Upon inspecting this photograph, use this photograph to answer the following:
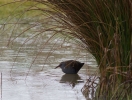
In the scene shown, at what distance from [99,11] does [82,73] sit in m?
2.39

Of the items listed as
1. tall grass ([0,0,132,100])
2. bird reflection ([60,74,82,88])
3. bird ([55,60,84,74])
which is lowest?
bird reflection ([60,74,82,88])

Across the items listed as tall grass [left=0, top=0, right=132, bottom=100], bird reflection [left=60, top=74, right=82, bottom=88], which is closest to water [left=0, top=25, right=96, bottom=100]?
bird reflection [left=60, top=74, right=82, bottom=88]

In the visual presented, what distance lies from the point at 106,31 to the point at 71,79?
1932 millimetres

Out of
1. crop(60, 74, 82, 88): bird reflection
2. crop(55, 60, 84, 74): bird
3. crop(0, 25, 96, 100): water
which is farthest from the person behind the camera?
crop(55, 60, 84, 74): bird

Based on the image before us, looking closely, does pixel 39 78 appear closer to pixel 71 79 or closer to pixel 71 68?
pixel 71 79

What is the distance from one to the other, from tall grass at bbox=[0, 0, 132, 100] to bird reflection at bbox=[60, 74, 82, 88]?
1.22m

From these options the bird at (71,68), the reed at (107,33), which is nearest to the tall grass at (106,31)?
the reed at (107,33)

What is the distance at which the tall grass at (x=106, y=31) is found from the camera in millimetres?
5844

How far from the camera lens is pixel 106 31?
5977mm

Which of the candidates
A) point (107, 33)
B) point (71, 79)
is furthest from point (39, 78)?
point (107, 33)

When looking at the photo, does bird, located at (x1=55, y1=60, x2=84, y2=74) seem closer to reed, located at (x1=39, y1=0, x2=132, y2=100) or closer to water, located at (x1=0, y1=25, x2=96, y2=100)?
water, located at (x1=0, y1=25, x2=96, y2=100)

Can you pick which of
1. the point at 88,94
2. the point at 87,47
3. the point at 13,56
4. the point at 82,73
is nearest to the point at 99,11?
the point at 87,47

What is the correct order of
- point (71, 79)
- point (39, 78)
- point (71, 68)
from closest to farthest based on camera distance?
1. point (39, 78)
2. point (71, 79)
3. point (71, 68)

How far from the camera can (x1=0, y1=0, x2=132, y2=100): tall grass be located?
5.84 metres
